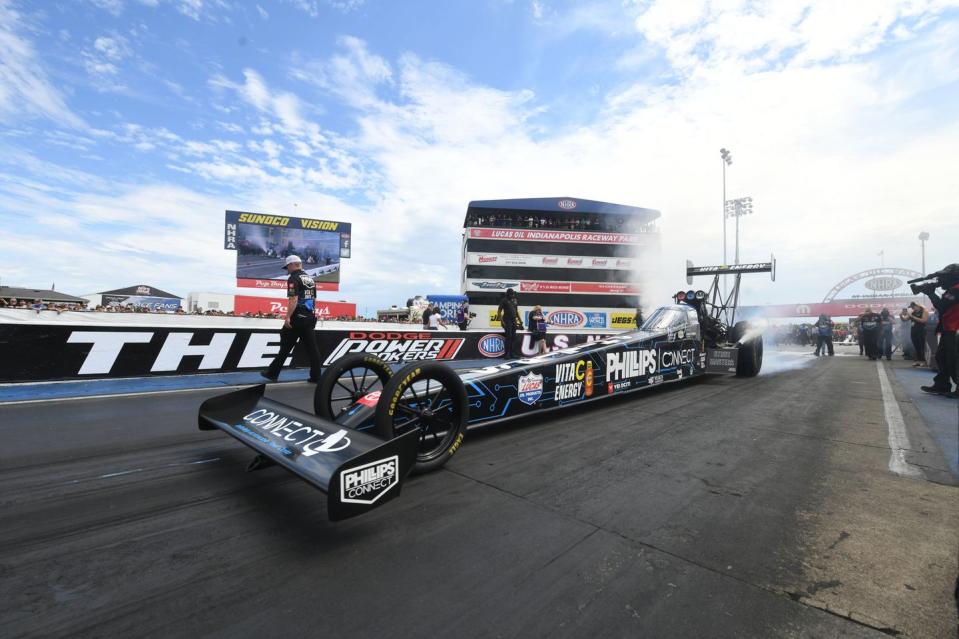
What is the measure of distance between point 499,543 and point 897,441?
3716 mm

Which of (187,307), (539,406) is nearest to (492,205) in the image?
(187,307)

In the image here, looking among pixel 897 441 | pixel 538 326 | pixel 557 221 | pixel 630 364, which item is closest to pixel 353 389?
pixel 630 364

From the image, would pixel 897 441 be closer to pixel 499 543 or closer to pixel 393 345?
pixel 499 543

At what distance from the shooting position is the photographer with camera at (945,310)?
16.7 feet

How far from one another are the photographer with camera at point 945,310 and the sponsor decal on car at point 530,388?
4.78m

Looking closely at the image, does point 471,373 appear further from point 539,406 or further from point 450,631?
point 450,631

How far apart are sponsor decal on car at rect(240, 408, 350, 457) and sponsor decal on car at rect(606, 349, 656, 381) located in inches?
132

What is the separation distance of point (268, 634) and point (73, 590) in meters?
0.79

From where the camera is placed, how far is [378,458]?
72.1 inches

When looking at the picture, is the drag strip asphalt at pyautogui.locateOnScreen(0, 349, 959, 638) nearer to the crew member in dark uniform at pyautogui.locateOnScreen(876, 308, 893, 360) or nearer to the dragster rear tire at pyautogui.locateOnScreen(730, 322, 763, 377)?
the dragster rear tire at pyautogui.locateOnScreen(730, 322, 763, 377)

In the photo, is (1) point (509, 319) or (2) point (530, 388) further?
(1) point (509, 319)

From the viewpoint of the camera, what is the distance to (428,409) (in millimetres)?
2742

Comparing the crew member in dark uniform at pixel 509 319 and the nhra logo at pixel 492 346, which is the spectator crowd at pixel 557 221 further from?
the crew member in dark uniform at pixel 509 319

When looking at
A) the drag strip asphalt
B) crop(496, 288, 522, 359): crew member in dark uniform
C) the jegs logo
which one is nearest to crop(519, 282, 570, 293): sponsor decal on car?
crop(496, 288, 522, 359): crew member in dark uniform
